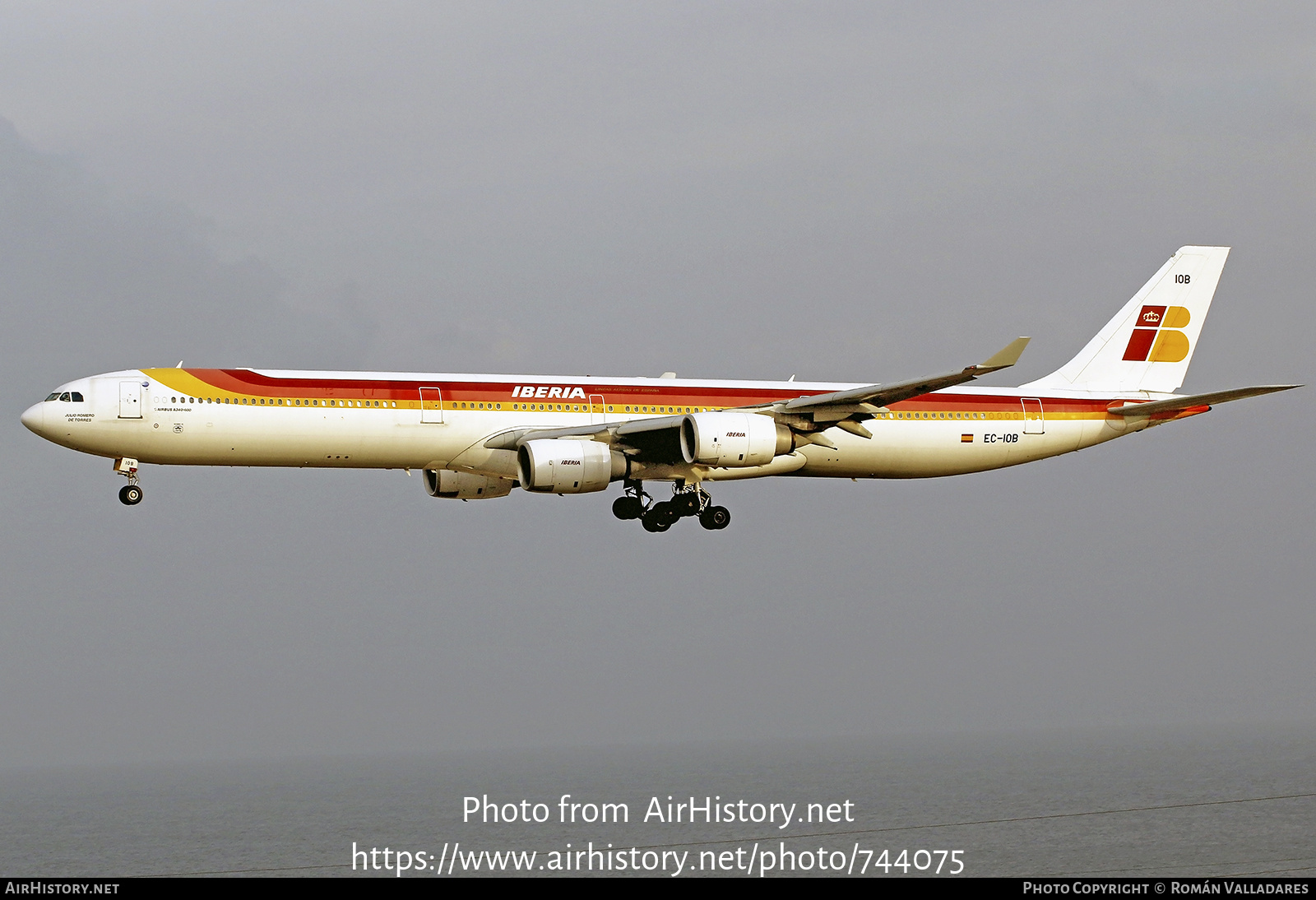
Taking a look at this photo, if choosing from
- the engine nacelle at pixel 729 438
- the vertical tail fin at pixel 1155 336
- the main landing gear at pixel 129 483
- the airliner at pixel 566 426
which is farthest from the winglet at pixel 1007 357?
the main landing gear at pixel 129 483

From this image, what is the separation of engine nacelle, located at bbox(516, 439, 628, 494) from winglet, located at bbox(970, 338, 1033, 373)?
11.9m

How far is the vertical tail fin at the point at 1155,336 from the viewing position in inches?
2131

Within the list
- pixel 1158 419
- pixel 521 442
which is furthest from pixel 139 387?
pixel 1158 419

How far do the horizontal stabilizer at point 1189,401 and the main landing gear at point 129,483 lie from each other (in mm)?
33908

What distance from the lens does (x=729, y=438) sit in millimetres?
42875

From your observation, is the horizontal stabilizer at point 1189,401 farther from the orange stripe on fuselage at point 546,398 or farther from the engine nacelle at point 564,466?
the engine nacelle at point 564,466

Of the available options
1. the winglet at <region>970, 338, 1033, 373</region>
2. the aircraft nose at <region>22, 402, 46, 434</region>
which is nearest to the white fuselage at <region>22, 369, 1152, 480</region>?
the aircraft nose at <region>22, 402, 46, 434</region>

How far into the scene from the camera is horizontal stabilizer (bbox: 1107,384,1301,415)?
45.2 meters

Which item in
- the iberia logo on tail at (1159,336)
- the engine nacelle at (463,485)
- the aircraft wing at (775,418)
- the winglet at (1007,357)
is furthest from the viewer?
the iberia logo on tail at (1159,336)

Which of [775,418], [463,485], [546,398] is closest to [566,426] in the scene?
[546,398]

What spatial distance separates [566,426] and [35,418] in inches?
617

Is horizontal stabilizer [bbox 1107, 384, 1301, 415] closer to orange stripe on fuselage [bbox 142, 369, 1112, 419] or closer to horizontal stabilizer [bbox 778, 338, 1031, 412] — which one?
orange stripe on fuselage [bbox 142, 369, 1112, 419]

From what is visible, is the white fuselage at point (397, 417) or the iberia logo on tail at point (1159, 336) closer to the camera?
the white fuselage at point (397, 417)
